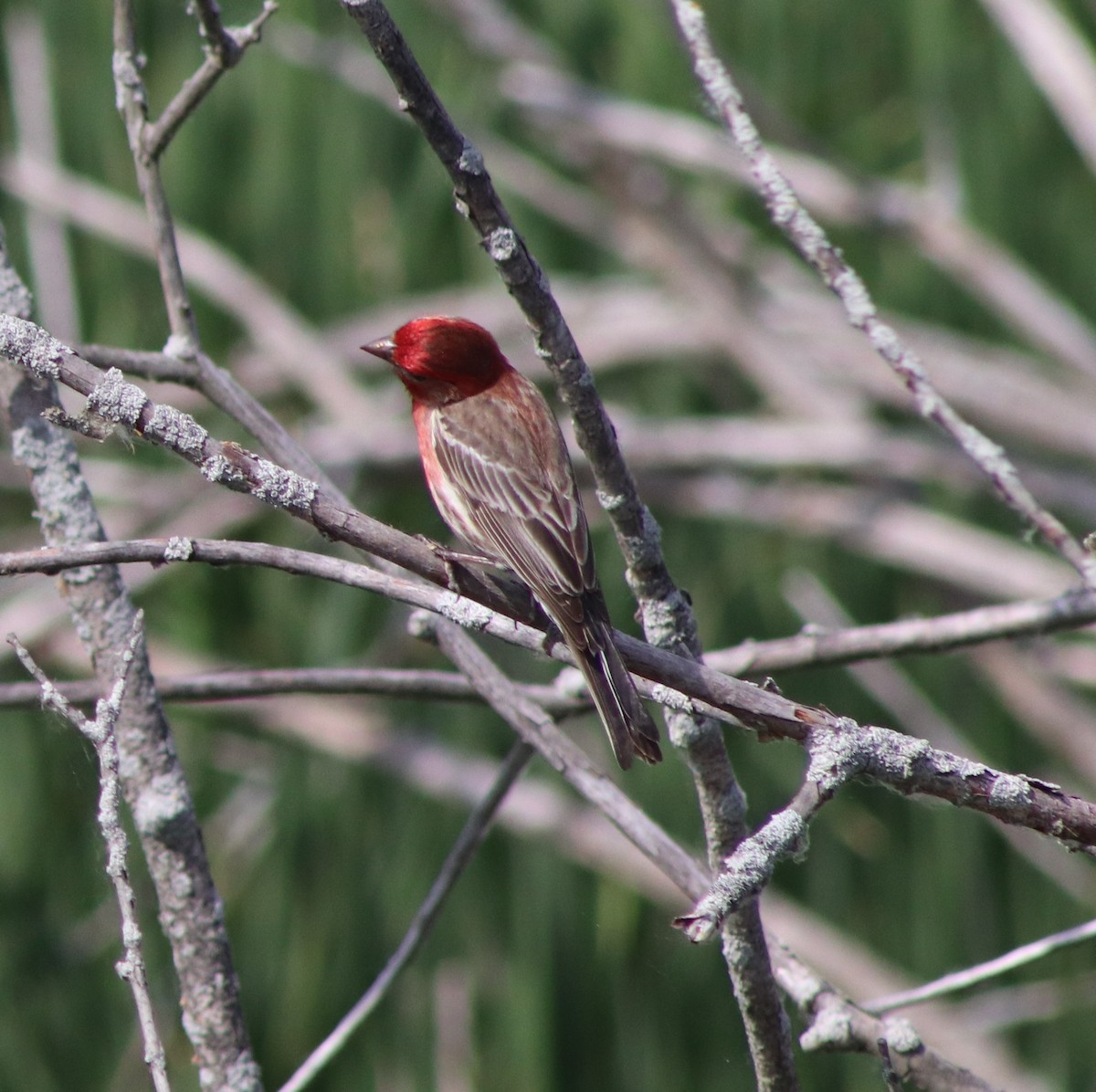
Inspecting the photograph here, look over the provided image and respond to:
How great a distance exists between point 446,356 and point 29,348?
186 centimetres

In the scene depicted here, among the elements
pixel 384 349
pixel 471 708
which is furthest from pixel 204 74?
pixel 471 708

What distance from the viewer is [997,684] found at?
210 inches

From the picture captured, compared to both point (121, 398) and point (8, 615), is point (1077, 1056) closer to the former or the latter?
point (8, 615)

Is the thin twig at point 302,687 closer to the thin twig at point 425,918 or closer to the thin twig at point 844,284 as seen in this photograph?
the thin twig at point 425,918

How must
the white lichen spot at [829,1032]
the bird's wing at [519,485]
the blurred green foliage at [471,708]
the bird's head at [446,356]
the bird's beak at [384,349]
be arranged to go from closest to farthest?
the white lichen spot at [829,1032]
the bird's wing at [519,485]
the bird's head at [446,356]
the bird's beak at [384,349]
the blurred green foliage at [471,708]

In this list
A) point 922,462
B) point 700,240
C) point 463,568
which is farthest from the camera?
point 700,240

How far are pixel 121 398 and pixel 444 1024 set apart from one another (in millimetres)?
4670

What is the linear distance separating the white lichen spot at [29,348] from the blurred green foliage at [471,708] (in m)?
3.95

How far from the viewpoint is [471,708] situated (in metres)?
5.82

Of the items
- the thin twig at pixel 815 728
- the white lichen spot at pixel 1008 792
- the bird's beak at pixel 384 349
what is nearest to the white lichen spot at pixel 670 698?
the thin twig at pixel 815 728

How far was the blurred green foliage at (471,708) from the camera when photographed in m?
5.93

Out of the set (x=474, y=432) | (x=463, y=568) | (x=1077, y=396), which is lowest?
(x=463, y=568)

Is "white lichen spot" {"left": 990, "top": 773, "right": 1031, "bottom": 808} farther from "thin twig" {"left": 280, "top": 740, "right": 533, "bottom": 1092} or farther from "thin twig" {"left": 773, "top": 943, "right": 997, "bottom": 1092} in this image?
"thin twig" {"left": 280, "top": 740, "right": 533, "bottom": 1092}

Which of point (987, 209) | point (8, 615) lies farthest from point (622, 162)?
point (8, 615)
